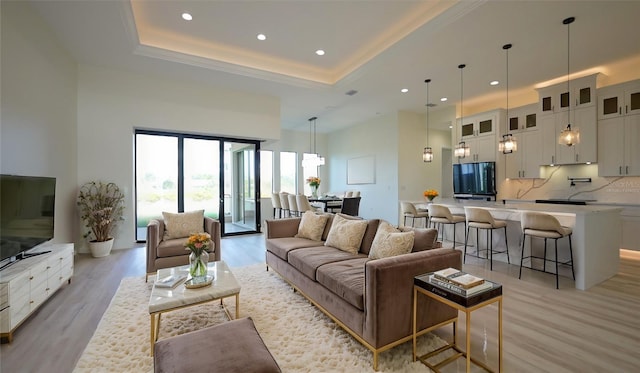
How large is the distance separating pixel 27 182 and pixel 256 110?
4223 millimetres

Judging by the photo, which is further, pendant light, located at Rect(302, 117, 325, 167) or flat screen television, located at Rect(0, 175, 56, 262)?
pendant light, located at Rect(302, 117, 325, 167)

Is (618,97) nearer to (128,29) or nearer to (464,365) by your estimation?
(464,365)

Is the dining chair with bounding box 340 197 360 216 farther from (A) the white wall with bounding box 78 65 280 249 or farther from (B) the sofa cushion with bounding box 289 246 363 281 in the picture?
(B) the sofa cushion with bounding box 289 246 363 281

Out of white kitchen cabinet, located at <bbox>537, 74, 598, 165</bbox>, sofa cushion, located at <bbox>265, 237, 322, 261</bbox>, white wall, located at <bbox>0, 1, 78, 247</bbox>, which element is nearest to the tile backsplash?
white kitchen cabinet, located at <bbox>537, 74, 598, 165</bbox>

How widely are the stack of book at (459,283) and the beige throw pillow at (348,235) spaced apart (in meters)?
1.21

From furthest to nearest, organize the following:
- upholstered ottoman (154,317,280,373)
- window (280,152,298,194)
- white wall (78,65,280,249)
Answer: window (280,152,298,194) → white wall (78,65,280,249) → upholstered ottoman (154,317,280,373)

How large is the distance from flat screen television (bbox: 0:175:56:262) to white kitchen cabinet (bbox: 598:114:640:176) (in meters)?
8.68

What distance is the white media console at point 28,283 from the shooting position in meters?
2.16

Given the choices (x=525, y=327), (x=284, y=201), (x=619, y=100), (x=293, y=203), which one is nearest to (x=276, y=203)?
(x=284, y=201)

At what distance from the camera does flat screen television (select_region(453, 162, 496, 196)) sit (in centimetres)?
650

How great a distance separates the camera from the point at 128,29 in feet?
12.3

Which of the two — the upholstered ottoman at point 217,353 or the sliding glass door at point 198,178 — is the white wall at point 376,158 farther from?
the upholstered ottoman at point 217,353

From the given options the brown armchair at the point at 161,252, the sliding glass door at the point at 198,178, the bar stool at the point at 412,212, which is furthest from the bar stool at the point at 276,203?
the brown armchair at the point at 161,252

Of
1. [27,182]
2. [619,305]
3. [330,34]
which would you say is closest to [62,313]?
[27,182]
